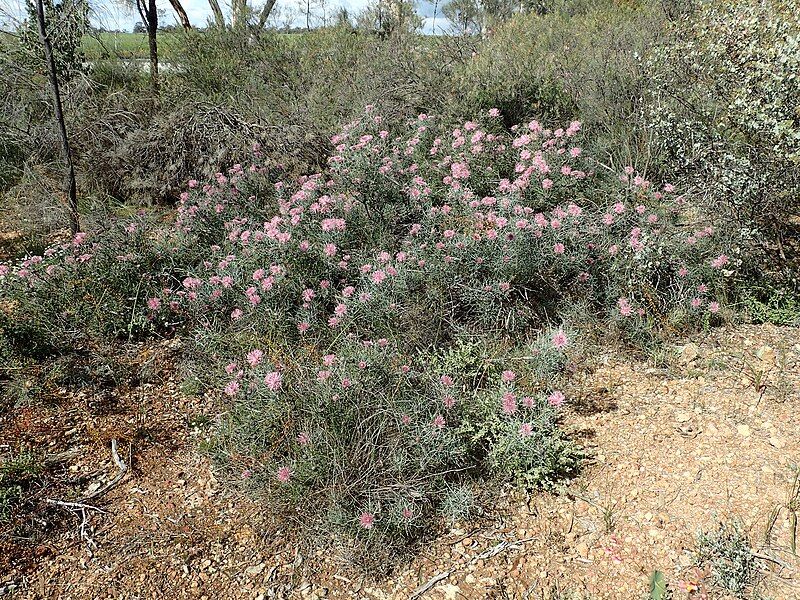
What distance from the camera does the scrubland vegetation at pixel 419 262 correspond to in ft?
9.08

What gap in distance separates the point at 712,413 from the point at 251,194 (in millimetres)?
3976

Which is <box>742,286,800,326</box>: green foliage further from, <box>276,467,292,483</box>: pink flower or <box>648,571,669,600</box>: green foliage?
<box>276,467,292,483</box>: pink flower

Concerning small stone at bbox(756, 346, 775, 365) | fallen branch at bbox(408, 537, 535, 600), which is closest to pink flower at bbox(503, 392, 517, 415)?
fallen branch at bbox(408, 537, 535, 600)

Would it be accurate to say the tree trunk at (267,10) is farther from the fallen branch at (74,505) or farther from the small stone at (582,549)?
the small stone at (582,549)

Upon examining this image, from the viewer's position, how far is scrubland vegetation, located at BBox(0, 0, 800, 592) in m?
2.77

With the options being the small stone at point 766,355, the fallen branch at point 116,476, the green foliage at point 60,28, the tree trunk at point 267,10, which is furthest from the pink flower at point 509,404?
the tree trunk at point 267,10

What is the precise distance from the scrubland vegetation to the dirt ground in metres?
0.14

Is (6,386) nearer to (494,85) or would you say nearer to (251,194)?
(251,194)

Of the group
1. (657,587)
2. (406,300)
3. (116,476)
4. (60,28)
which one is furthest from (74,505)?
(60,28)

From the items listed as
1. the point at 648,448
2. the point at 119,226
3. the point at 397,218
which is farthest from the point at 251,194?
the point at 648,448

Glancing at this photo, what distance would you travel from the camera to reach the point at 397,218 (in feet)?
14.4

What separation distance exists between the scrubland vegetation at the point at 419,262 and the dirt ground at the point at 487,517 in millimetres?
140

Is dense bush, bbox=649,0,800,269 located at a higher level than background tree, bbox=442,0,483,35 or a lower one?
lower

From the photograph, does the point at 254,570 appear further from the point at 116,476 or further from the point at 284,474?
the point at 116,476
